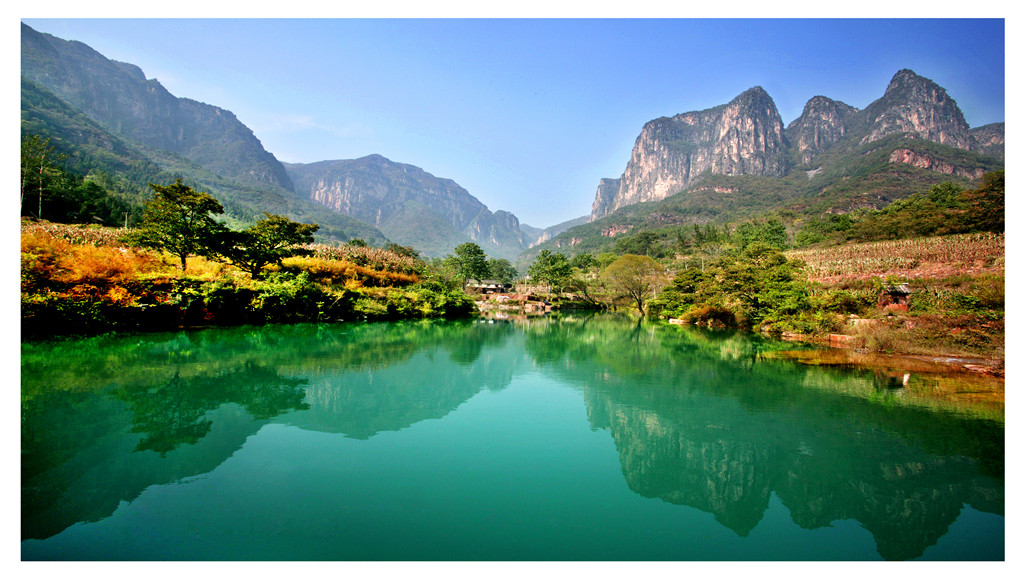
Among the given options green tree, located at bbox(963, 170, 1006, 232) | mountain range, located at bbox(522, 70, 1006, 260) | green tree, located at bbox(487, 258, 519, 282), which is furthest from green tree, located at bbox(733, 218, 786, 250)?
green tree, located at bbox(487, 258, 519, 282)

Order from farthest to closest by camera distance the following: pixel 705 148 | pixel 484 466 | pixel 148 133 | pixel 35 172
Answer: pixel 148 133, pixel 705 148, pixel 35 172, pixel 484 466

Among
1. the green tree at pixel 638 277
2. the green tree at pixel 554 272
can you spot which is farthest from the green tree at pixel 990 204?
the green tree at pixel 554 272

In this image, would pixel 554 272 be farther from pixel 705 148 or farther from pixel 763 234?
pixel 705 148

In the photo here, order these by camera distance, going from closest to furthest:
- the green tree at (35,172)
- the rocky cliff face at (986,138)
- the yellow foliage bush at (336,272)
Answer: the yellow foliage bush at (336,272) < the green tree at (35,172) < the rocky cliff face at (986,138)

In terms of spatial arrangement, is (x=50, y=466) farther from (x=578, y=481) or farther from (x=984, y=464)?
(x=984, y=464)

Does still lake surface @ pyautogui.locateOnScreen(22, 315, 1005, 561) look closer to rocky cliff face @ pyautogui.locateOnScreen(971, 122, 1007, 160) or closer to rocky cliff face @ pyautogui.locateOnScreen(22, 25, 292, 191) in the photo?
rocky cliff face @ pyautogui.locateOnScreen(971, 122, 1007, 160)

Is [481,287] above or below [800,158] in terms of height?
below

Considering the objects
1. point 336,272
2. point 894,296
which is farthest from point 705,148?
point 336,272

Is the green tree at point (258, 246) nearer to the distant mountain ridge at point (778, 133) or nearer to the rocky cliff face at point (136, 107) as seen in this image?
the distant mountain ridge at point (778, 133)
